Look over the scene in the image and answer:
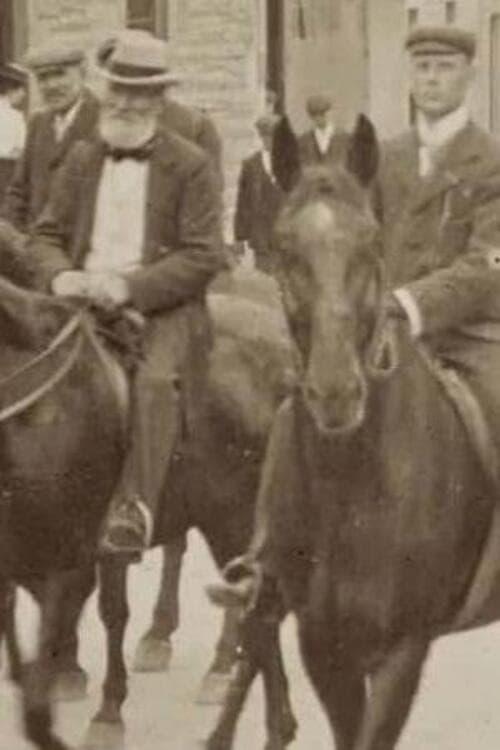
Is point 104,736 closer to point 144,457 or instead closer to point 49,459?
point 144,457

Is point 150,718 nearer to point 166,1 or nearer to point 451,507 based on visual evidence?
point 451,507

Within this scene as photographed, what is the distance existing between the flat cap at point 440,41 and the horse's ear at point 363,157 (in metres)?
0.99

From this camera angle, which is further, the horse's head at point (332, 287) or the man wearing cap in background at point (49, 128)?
the man wearing cap in background at point (49, 128)

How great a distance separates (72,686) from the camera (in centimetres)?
1089

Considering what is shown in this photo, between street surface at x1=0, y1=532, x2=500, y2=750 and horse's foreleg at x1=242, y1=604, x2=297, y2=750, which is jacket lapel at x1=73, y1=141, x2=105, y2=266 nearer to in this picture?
horse's foreleg at x1=242, y1=604, x2=297, y2=750

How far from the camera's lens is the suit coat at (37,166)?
11.0 meters

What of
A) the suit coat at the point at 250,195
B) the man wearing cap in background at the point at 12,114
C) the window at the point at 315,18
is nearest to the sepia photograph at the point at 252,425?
the man wearing cap in background at the point at 12,114

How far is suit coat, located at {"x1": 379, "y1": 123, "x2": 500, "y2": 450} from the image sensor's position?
27.6 feet

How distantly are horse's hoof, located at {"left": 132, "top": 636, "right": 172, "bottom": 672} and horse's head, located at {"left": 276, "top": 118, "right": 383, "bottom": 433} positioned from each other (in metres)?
4.23

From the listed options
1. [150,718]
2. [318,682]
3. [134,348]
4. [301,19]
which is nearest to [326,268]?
[318,682]

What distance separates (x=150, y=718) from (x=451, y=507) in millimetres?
2867

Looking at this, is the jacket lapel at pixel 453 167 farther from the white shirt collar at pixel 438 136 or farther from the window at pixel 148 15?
the window at pixel 148 15

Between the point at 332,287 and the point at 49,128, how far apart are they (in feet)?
14.0

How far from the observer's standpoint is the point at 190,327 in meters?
10.0
